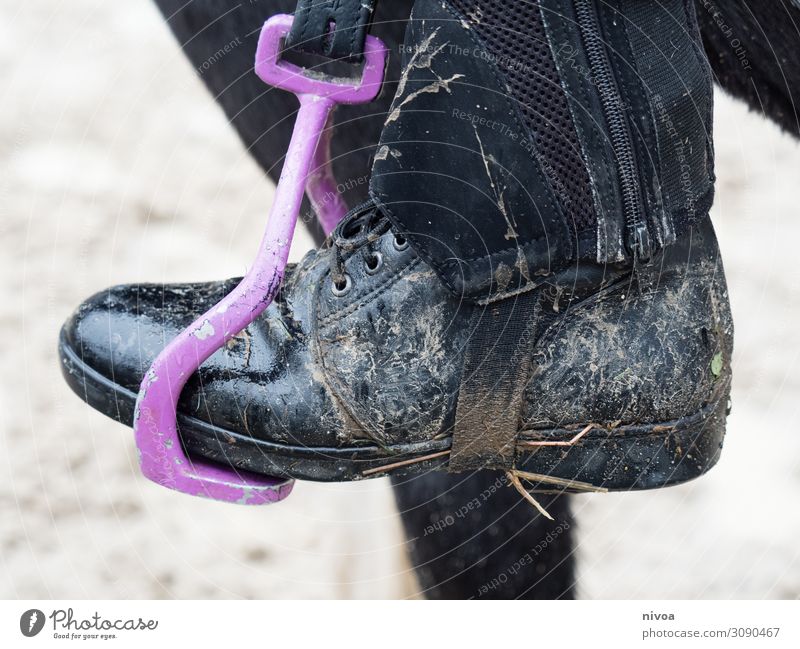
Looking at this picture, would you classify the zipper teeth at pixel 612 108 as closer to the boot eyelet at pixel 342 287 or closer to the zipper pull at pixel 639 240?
the zipper pull at pixel 639 240

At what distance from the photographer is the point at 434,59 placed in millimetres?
518

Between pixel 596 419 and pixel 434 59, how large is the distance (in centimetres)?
23

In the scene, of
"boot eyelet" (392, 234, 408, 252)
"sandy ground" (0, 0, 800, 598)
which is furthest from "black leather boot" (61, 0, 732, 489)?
"sandy ground" (0, 0, 800, 598)

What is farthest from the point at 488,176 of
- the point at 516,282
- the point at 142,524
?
the point at 142,524

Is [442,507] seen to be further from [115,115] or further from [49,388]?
[115,115]

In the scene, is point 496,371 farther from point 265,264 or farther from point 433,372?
point 265,264

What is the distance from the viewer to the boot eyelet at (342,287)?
0.57 meters

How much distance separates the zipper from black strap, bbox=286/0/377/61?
0.12 metres

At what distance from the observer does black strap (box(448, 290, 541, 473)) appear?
0.54m

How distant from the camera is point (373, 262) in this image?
22.5 inches

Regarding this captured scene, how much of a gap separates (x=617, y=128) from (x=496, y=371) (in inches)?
5.9

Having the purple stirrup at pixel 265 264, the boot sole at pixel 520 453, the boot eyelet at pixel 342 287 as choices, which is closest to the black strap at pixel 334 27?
the purple stirrup at pixel 265 264
